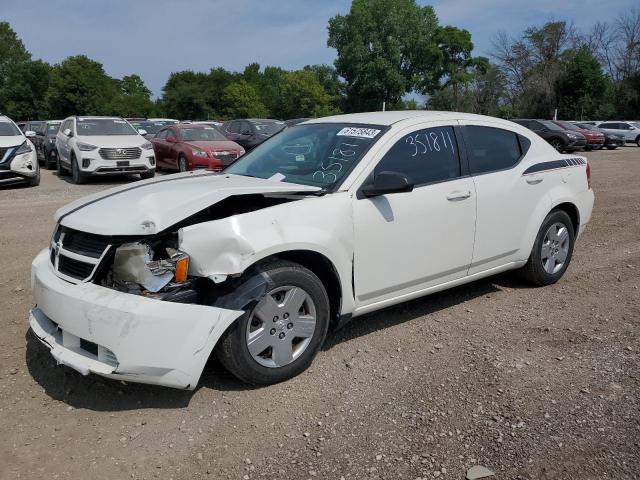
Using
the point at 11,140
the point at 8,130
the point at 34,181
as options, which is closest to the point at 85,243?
the point at 11,140

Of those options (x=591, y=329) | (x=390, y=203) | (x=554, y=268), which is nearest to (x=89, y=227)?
(x=390, y=203)

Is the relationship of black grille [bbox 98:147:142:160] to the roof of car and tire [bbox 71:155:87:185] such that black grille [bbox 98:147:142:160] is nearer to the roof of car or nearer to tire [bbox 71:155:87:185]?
tire [bbox 71:155:87:185]

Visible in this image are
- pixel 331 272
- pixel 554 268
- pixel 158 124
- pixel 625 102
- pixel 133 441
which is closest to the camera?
pixel 133 441

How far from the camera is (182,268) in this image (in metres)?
3.05

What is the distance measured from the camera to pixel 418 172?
4125 mm

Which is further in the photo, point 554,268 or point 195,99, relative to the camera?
point 195,99

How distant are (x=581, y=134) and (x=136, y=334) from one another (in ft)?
86.9

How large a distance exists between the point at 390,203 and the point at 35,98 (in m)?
77.2

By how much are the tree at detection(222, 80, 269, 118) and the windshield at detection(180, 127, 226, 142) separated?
51.0 metres

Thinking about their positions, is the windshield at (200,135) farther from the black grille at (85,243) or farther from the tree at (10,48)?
the tree at (10,48)

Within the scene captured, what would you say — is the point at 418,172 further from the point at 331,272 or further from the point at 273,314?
the point at 273,314

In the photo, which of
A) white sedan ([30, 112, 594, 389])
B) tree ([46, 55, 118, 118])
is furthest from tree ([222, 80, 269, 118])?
white sedan ([30, 112, 594, 389])

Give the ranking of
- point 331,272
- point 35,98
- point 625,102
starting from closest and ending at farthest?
point 331,272, point 625,102, point 35,98

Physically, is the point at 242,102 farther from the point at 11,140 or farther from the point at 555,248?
the point at 555,248
